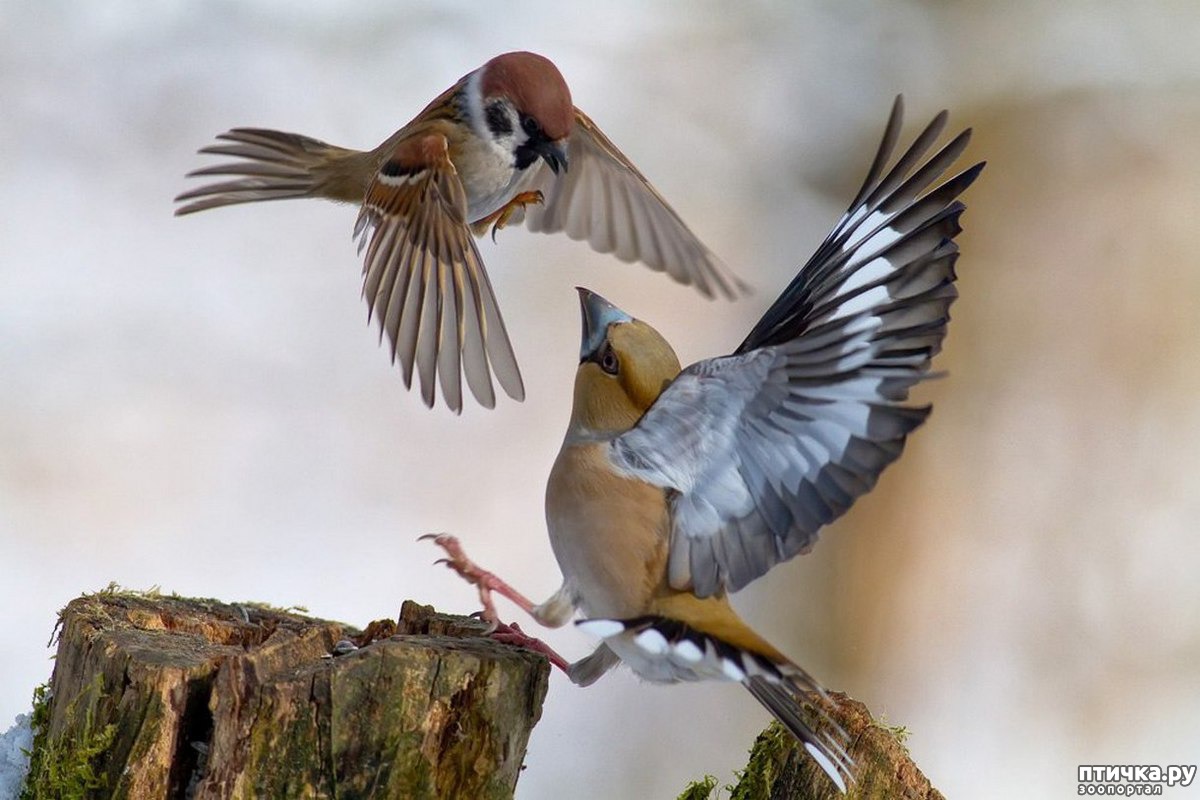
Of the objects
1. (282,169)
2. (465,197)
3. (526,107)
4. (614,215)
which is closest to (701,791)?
(465,197)

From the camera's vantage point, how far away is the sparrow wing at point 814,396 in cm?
245

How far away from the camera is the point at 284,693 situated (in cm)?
231

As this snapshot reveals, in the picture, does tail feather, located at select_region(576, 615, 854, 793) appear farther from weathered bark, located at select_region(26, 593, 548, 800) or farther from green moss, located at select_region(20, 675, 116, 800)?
green moss, located at select_region(20, 675, 116, 800)

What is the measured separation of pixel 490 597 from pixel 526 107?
48.7 inches

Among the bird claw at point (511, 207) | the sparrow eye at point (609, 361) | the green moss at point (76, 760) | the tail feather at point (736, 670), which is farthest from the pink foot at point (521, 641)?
the bird claw at point (511, 207)

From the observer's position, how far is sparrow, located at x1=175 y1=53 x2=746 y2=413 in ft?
10.1

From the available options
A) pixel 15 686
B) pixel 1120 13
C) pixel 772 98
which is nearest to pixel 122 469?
pixel 15 686

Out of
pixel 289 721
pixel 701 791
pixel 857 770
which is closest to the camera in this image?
pixel 289 721

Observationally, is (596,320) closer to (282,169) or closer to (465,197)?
(465,197)

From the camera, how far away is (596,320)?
2895 millimetres

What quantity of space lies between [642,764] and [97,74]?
3739 millimetres

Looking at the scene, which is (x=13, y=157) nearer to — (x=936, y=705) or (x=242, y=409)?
(x=242, y=409)

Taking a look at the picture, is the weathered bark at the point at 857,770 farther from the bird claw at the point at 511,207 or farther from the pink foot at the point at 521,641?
the bird claw at the point at 511,207

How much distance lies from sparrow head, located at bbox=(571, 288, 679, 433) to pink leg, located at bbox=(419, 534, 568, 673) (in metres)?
0.39
